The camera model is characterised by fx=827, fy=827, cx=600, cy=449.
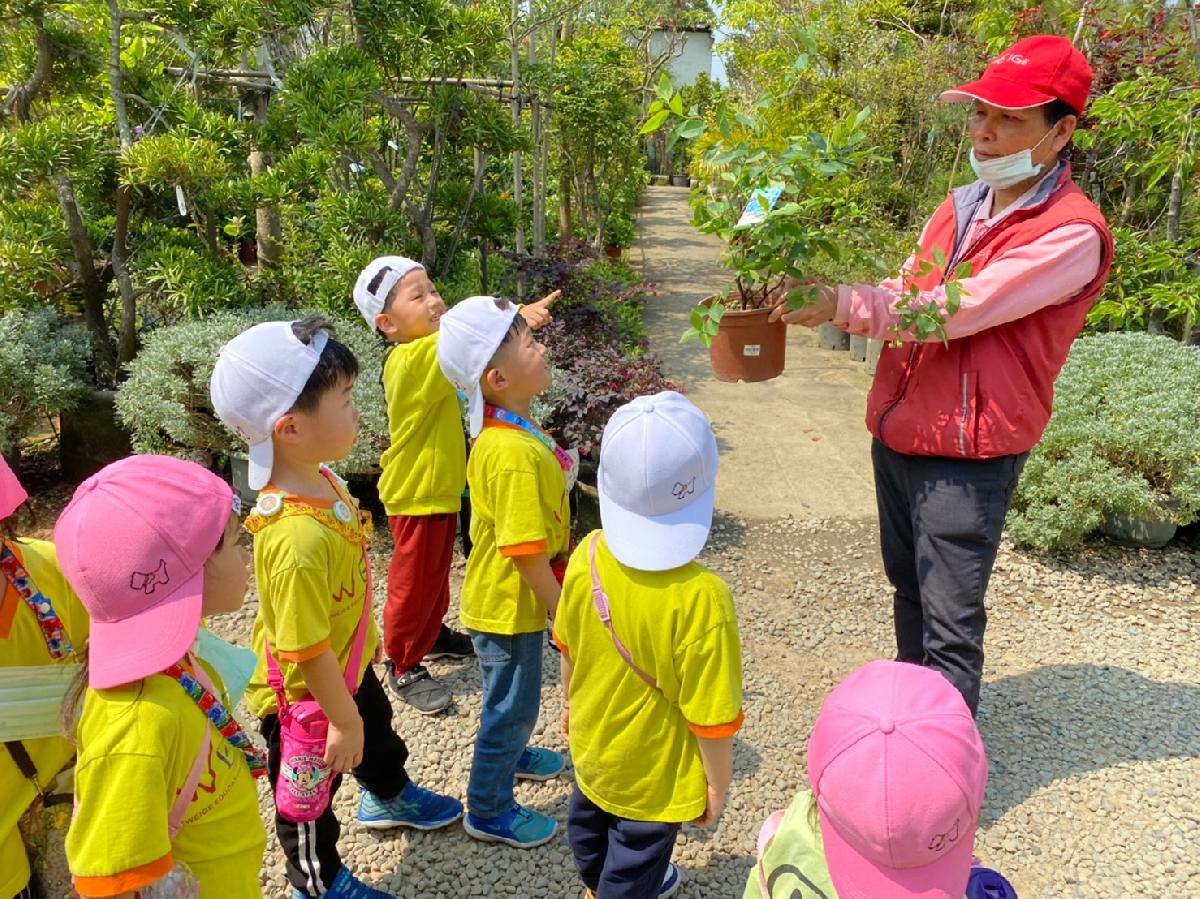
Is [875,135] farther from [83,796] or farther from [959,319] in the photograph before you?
[83,796]

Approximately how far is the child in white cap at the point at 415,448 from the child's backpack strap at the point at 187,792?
1426mm

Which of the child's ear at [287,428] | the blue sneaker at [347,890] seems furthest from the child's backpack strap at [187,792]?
the blue sneaker at [347,890]

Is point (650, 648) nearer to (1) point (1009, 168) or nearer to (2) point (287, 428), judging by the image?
(2) point (287, 428)

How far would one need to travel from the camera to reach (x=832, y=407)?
21.1ft

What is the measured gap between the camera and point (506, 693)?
7.22 ft

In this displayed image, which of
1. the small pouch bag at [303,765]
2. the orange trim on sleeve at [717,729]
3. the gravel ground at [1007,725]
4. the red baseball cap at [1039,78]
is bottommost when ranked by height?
the gravel ground at [1007,725]

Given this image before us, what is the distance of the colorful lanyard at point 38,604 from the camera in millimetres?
1510

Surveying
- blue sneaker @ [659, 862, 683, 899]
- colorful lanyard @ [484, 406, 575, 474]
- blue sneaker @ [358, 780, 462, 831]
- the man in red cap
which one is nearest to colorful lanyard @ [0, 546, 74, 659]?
colorful lanyard @ [484, 406, 575, 474]

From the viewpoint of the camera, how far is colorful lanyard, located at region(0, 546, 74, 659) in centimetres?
151

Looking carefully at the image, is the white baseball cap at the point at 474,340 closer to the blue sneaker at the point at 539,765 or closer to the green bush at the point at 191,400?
the blue sneaker at the point at 539,765

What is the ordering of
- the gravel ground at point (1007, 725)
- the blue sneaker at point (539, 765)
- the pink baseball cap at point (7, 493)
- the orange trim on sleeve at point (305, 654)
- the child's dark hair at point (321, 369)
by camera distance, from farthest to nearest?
1. the blue sneaker at point (539, 765)
2. the gravel ground at point (1007, 725)
3. the child's dark hair at point (321, 369)
4. the orange trim on sleeve at point (305, 654)
5. the pink baseball cap at point (7, 493)

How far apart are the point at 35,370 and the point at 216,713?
147 inches

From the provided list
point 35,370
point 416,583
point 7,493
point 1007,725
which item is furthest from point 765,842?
point 35,370

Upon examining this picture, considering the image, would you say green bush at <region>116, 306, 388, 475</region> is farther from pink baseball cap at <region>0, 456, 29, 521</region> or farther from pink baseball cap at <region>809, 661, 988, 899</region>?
pink baseball cap at <region>809, 661, 988, 899</region>
